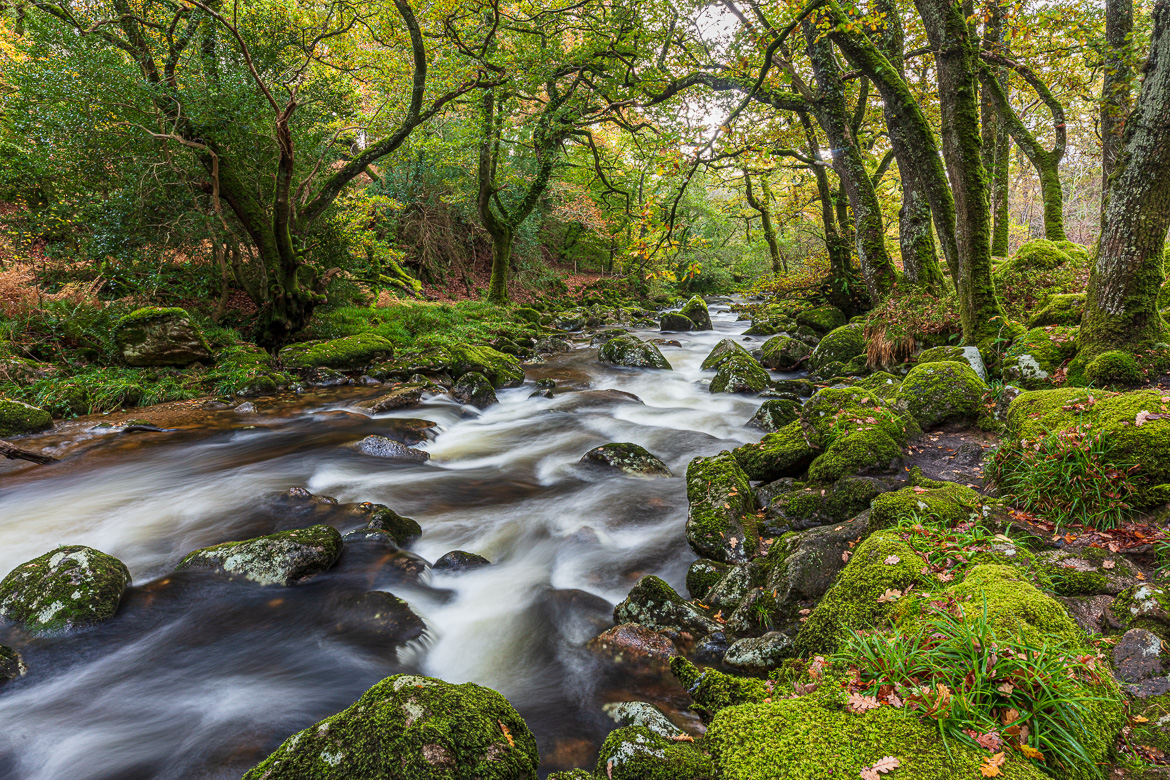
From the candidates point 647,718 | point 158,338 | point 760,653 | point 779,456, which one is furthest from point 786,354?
point 158,338

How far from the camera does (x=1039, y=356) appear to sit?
6000 mm

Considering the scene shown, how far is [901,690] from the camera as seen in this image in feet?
6.39

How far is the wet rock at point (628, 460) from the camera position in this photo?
700cm

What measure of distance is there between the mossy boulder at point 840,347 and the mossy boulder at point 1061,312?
304 cm

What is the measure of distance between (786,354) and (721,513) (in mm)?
8175

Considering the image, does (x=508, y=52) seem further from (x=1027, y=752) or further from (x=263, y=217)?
(x=1027, y=752)

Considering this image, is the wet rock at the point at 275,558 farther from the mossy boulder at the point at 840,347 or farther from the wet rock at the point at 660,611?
the mossy boulder at the point at 840,347

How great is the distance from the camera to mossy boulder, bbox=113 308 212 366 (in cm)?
1004

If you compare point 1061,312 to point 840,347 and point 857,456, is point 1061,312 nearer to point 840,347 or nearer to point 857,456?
point 840,347

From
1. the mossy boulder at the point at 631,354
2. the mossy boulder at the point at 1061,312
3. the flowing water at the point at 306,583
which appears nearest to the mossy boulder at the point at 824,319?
the mossy boulder at the point at 631,354

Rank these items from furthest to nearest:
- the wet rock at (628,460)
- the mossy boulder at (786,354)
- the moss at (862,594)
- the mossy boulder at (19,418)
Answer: the mossy boulder at (786,354) < the mossy boulder at (19,418) < the wet rock at (628,460) < the moss at (862,594)

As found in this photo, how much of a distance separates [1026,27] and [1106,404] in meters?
8.99

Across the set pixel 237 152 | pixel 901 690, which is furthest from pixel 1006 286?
pixel 237 152

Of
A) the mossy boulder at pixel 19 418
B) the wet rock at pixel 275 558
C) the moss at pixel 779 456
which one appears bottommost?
the moss at pixel 779 456
